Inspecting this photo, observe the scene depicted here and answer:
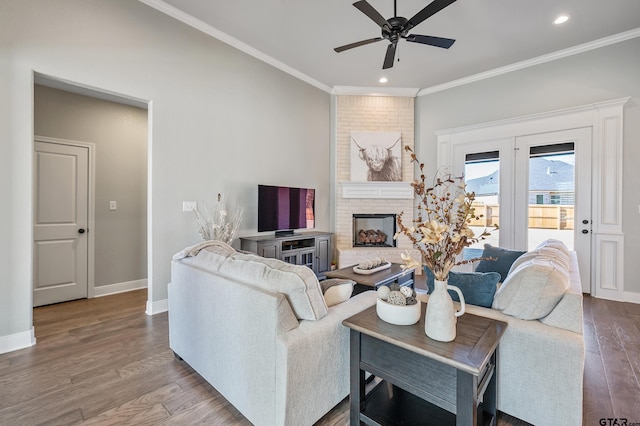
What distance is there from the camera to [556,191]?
13.7ft

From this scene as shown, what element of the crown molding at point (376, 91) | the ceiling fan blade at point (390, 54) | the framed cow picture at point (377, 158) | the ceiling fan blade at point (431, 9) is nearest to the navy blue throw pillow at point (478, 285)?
the ceiling fan blade at point (431, 9)

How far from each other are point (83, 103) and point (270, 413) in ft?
14.4

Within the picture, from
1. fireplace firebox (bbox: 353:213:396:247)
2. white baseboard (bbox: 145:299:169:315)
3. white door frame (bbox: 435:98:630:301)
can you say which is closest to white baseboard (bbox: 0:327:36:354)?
white baseboard (bbox: 145:299:169:315)

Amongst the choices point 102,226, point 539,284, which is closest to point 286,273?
point 539,284

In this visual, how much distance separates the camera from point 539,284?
153cm

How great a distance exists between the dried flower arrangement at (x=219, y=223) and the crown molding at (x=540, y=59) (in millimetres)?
4103

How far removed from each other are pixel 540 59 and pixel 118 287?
6917mm

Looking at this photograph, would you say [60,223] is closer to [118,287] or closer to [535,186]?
[118,287]

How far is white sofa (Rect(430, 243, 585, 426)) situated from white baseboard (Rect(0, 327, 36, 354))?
3.56 metres

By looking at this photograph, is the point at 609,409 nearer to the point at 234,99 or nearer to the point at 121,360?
the point at 121,360

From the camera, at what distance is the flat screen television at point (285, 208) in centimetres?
414

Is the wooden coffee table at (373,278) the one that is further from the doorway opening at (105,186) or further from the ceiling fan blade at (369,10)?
the doorway opening at (105,186)

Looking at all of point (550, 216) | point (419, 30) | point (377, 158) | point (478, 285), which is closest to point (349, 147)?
point (377, 158)

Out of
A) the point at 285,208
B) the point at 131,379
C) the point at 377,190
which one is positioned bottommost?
the point at 131,379
